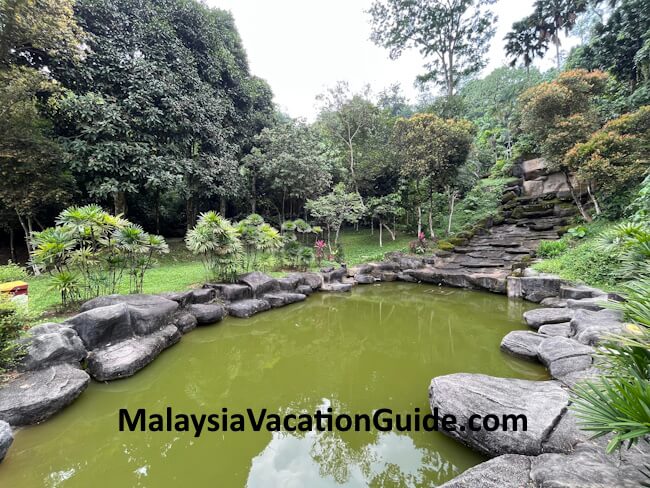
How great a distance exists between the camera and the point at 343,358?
416cm

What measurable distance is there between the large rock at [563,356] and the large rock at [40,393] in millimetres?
5063

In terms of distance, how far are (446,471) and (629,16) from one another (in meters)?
14.7

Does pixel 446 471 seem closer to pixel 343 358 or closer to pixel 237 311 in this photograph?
Answer: pixel 343 358

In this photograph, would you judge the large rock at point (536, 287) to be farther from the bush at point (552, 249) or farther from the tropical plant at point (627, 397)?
the tropical plant at point (627, 397)

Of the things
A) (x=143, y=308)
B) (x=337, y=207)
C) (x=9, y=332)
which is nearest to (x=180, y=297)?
(x=143, y=308)

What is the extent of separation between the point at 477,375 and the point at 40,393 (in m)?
4.26

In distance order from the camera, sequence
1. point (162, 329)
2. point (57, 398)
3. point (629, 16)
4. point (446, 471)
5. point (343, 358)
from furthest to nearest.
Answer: point (629, 16) → point (162, 329) → point (343, 358) → point (57, 398) → point (446, 471)

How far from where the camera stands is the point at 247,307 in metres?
5.96

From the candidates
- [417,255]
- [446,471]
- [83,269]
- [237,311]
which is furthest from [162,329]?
[417,255]

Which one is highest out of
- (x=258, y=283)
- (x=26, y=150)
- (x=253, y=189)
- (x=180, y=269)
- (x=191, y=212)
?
(x=26, y=150)

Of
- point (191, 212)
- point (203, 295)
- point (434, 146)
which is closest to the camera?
point (203, 295)

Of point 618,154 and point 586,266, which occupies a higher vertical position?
point 618,154

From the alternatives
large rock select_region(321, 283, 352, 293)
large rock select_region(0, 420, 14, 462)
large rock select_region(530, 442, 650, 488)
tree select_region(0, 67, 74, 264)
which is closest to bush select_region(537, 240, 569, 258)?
large rock select_region(321, 283, 352, 293)

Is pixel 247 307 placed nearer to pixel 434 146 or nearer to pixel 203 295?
pixel 203 295
